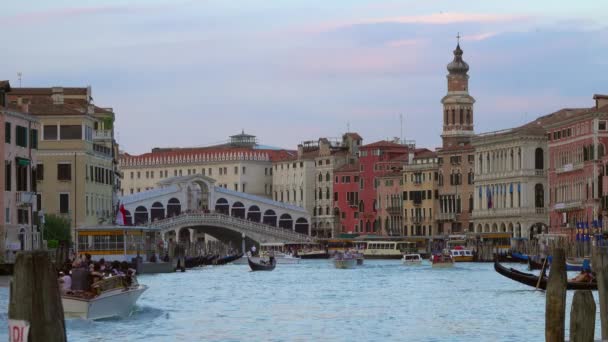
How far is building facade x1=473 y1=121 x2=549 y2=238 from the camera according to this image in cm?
8412

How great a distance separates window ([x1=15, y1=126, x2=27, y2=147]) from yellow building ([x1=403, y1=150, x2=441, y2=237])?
5444 cm

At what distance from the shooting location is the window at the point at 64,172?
57.9m

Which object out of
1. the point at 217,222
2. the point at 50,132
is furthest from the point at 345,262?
the point at 217,222

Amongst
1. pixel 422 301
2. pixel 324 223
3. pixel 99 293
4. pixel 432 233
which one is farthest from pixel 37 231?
pixel 324 223

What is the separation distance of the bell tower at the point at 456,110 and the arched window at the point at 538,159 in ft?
55.9

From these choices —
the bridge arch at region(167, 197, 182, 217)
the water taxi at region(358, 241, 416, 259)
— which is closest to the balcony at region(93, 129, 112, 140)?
the water taxi at region(358, 241, 416, 259)

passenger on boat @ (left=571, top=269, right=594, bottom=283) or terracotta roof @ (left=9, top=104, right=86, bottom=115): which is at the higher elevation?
terracotta roof @ (left=9, top=104, right=86, bottom=115)

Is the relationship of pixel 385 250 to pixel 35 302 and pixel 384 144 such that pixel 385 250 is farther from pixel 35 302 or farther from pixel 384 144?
pixel 35 302

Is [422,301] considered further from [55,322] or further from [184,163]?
[184,163]

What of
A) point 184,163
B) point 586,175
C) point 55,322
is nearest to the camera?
point 55,322

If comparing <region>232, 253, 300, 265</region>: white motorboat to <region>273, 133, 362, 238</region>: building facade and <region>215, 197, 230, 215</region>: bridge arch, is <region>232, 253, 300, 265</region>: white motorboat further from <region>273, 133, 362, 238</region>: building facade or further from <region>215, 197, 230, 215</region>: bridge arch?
<region>273, 133, 362, 238</region>: building facade

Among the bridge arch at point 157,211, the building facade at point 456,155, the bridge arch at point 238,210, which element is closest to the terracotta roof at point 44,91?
the bridge arch at point 157,211

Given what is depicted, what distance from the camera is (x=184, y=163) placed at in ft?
398

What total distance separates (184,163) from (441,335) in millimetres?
95793
